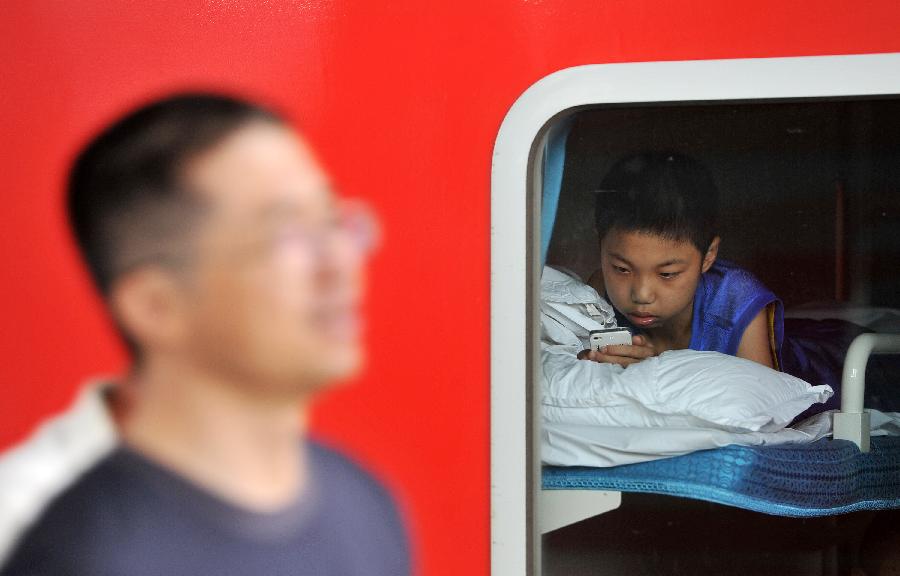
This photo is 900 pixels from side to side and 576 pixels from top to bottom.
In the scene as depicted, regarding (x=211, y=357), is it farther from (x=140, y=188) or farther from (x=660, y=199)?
(x=660, y=199)

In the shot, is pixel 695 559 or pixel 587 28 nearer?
pixel 587 28

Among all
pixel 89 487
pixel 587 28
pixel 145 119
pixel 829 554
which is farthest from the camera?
pixel 829 554

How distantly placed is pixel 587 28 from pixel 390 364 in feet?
1.99

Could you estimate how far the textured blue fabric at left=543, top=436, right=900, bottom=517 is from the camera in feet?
6.28

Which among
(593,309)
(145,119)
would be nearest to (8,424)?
(145,119)

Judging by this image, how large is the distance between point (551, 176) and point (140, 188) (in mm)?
737

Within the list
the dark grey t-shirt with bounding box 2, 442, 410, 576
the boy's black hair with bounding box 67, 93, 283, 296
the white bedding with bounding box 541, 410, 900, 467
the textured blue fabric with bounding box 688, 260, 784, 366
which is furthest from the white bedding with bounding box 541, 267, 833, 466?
the boy's black hair with bounding box 67, 93, 283, 296

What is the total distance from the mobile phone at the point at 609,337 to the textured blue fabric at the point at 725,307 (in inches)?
6.3

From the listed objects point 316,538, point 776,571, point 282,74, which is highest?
point 282,74

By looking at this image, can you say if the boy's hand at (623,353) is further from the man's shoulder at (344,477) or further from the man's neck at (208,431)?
the man's neck at (208,431)

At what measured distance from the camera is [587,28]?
1.73m

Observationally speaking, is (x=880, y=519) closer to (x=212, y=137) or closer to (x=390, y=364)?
(x=390, y=364)

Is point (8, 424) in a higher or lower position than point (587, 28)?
lower

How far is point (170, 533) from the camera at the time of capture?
141 centimetres
